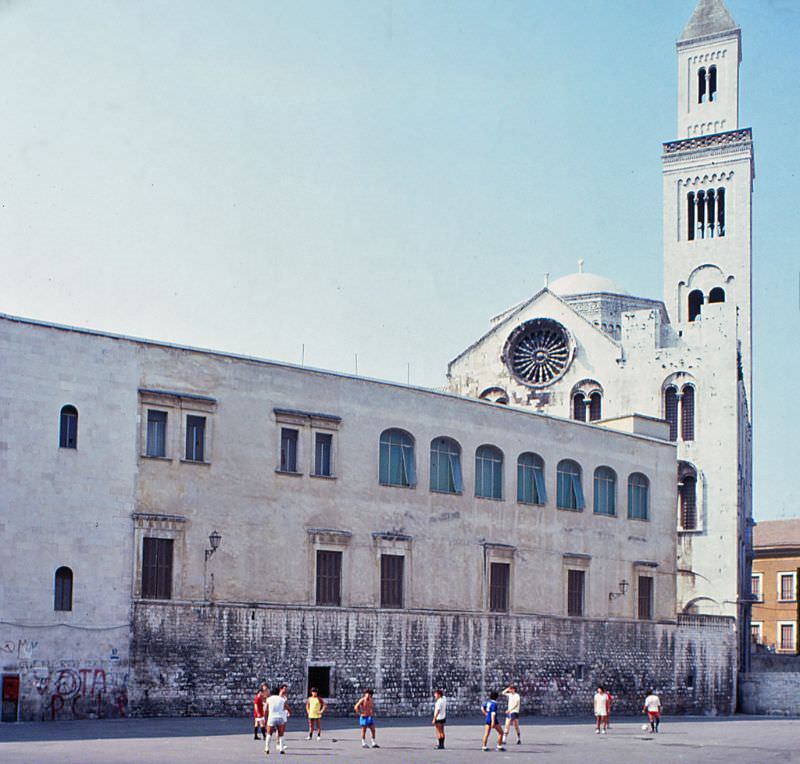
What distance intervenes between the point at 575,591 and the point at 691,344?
1717 centimetres

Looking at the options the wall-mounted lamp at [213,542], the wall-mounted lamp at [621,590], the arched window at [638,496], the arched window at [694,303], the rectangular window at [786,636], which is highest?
the arched window at [694,303]

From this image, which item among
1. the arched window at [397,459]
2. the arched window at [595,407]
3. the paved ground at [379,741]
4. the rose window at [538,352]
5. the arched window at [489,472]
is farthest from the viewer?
the rose window at [538,352]

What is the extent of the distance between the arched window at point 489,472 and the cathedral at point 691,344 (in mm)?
11561

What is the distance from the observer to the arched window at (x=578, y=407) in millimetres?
64250

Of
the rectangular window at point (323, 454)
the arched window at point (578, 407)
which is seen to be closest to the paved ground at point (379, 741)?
the rectangular window at point (323, 454)

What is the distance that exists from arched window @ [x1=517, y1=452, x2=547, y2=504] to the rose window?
17251 millimetres

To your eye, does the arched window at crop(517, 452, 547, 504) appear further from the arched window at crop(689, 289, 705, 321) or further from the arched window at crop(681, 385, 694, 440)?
the arched window at crop(689, 289, 705, 321)

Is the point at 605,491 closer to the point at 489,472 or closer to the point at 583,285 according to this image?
the point at 489,472

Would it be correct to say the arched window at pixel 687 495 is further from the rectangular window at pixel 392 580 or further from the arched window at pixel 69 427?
the arched window at pixel 69 427

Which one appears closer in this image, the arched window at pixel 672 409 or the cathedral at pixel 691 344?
the cathedral at pixel 691 344

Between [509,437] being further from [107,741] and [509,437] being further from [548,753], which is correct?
[107,741]

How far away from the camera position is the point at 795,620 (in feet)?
279

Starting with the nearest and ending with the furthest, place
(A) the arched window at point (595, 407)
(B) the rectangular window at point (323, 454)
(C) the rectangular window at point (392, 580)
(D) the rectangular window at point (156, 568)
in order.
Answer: (D) the rectangular window at point (156, 568)
(B) the rectangular window at point (323, 454)
(C) the rectangular window at point (392, 580)
(A) the arched window at point (595, 407)

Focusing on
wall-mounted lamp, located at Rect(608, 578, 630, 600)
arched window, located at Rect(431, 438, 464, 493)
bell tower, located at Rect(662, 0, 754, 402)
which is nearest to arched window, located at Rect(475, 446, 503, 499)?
arched window, located at Rect(431, 438, 464, 493)
